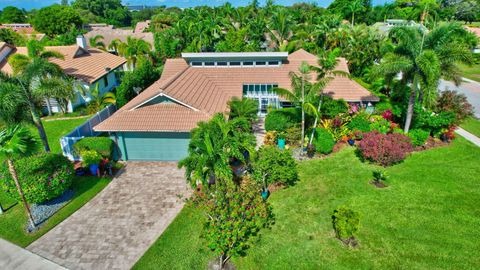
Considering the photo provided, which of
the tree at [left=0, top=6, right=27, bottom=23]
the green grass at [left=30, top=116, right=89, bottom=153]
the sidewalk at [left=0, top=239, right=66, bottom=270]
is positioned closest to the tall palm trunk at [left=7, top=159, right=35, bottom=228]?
the sidewalk at [left=0, top=239, right=66, bottom=270]

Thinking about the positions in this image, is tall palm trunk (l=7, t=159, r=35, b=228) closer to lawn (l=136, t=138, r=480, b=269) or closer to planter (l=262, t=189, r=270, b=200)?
lawn (l=136, t=138, r=480, b=269)

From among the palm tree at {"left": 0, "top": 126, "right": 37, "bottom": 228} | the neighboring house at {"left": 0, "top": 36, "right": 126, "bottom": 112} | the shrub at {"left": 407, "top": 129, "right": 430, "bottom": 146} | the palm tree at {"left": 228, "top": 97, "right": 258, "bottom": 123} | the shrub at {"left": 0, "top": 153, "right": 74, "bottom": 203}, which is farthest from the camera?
the neighboring house at {"left": 0, "top": 36, "right": 126, "bottom": 112}

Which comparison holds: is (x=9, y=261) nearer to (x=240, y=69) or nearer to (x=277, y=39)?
(x=240, y=69)

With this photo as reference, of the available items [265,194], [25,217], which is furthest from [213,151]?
[25,217]

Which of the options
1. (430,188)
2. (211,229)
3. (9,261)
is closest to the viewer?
(211,229)

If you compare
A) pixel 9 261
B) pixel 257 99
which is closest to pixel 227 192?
pixel 9 261

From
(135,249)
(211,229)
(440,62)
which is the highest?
(440,62)

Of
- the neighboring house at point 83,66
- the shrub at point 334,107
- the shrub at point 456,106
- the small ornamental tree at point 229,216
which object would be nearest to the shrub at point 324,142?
the shrub at point 334,107
